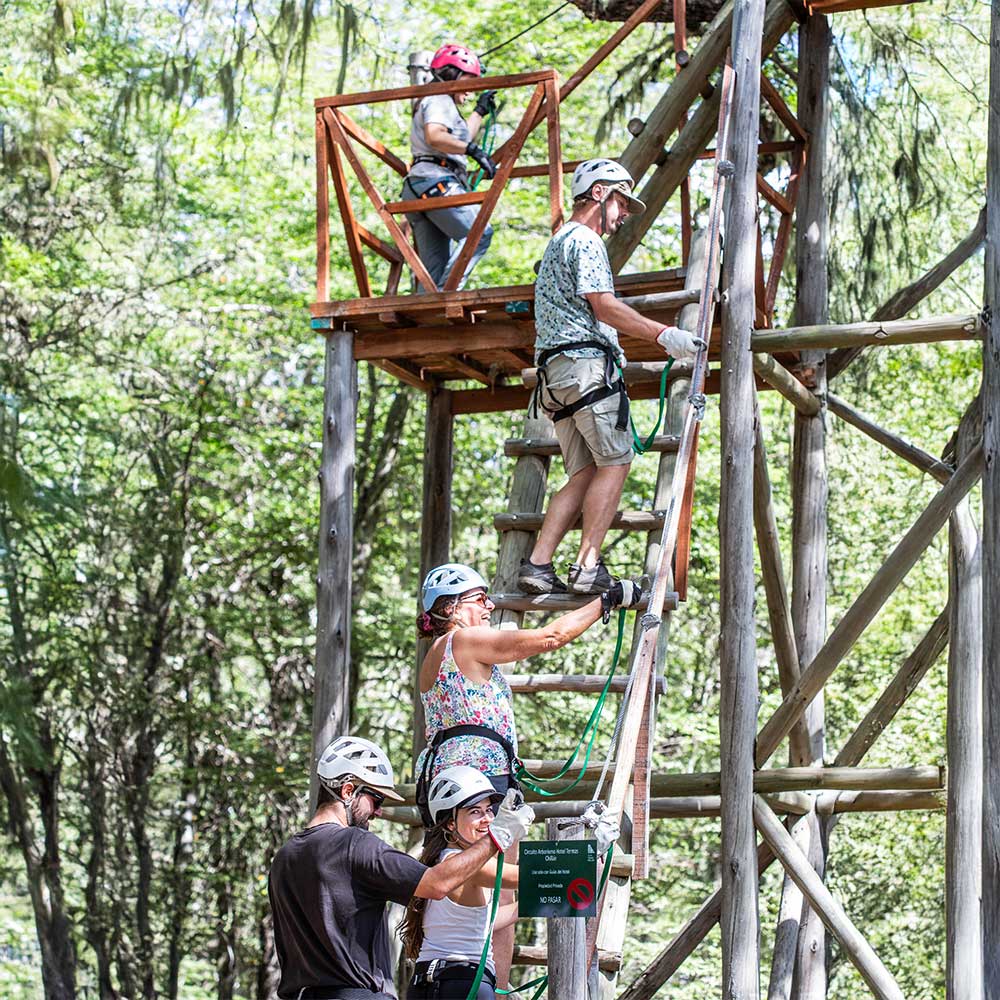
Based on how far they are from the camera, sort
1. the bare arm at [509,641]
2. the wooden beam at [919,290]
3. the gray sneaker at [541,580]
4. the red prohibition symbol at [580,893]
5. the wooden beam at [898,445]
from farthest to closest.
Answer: the wooden beam at [919,290] → the wooden beam at [898,445] → the gray sneaker at [541,580] → the bare arm at [509,641] → the red prohibition symbol at [580,893]

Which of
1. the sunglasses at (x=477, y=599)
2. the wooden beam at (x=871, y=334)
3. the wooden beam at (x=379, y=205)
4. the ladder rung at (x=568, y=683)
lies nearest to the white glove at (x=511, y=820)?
the sunglasses at (x=477, y=599)

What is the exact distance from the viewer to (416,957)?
448 cm

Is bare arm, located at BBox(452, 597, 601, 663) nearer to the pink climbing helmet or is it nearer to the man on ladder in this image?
the man on ladder

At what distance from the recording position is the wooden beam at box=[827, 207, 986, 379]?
9.24m

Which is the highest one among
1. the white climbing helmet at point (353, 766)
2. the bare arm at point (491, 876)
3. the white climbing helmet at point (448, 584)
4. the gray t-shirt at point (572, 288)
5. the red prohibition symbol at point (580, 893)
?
the gray t-shirt at point (572, 288)

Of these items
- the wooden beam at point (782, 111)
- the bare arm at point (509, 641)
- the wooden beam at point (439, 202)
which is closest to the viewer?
the bare arm at point (509, 641)

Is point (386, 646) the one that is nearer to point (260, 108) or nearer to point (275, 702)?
point (275, 702)

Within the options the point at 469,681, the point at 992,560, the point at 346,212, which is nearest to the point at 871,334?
the point at 992,560

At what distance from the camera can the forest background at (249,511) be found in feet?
48.9

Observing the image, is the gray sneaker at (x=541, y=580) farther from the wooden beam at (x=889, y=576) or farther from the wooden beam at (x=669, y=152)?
the wooden beam at (x=669, y=152)

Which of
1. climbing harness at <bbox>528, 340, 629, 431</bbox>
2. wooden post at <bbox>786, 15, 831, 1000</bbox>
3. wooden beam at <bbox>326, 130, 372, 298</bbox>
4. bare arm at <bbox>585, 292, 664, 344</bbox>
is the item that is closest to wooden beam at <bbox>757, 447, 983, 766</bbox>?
climbing harness at <bbox>528, 340, 629, 431</bbox>

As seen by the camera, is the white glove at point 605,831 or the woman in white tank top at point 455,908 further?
the woman in white tank top at point 455,908

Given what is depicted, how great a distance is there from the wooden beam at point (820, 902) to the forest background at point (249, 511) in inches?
286

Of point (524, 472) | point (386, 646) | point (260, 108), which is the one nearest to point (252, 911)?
point (386, 646)
